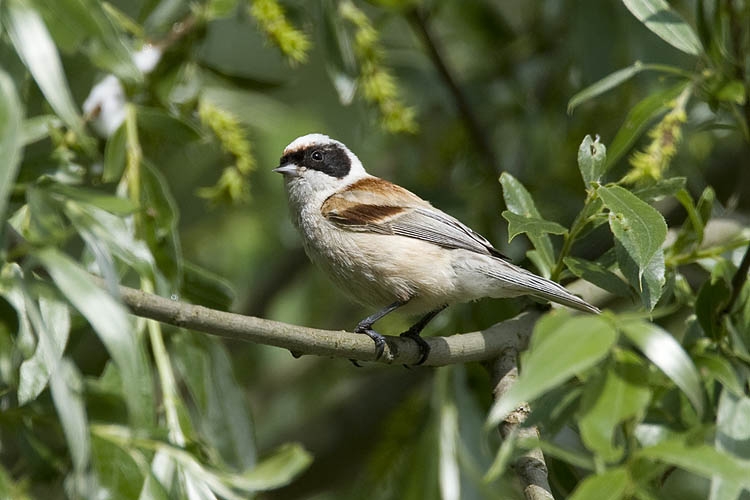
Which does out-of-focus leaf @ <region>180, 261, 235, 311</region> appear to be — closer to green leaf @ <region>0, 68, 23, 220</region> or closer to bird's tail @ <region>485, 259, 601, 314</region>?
bird's tail @ <region>485, 259, 601, 314</region>

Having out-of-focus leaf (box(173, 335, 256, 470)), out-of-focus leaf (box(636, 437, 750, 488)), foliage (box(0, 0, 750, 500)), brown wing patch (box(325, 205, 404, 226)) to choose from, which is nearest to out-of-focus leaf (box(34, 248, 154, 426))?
foliage (box(0, 0, 750, 500))

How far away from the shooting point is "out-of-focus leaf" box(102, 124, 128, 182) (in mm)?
3016

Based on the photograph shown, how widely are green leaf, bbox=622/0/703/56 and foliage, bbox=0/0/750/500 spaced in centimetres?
1

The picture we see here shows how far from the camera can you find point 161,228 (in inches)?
117

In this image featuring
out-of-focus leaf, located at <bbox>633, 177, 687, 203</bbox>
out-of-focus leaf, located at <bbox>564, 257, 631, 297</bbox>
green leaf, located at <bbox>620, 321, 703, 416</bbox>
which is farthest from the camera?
out-of-focus leaf, located at <bbox>564, 257, 631, 297</bbox>

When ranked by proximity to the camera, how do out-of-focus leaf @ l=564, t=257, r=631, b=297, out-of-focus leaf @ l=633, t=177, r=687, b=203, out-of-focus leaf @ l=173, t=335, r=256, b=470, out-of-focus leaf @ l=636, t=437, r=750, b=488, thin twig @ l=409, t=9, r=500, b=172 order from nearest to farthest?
out-of-focus leaf @ l=636, t=437, r=750, b=488
out-of-focus leaf @ l=633, t=177, r=687, b=203
out-of-focus leaf @ l=564, t=257, r=631, b=297
out-of-focus leaf @ l=173, t=335, r=256, b=470
thin twig @ l=409, t=9, r=500, b=172

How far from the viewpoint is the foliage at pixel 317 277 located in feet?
5.67

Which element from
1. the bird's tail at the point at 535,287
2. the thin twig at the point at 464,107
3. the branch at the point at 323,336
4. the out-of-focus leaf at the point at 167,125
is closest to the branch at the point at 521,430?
the branch at the point at 323,336

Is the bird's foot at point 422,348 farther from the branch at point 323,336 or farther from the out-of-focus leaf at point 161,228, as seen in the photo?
the out-of-focus leaf at point 161,228

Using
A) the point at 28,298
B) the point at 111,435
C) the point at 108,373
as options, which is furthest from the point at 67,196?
the point at 108,373

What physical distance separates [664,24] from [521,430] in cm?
131

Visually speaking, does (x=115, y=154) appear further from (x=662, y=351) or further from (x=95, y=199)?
(x=662, y=351)

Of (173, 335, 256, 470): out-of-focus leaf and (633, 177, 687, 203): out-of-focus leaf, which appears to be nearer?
(633, 177, 687, 203): out-of-focus leaf

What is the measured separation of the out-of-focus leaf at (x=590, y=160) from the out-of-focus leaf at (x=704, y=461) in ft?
2.91
